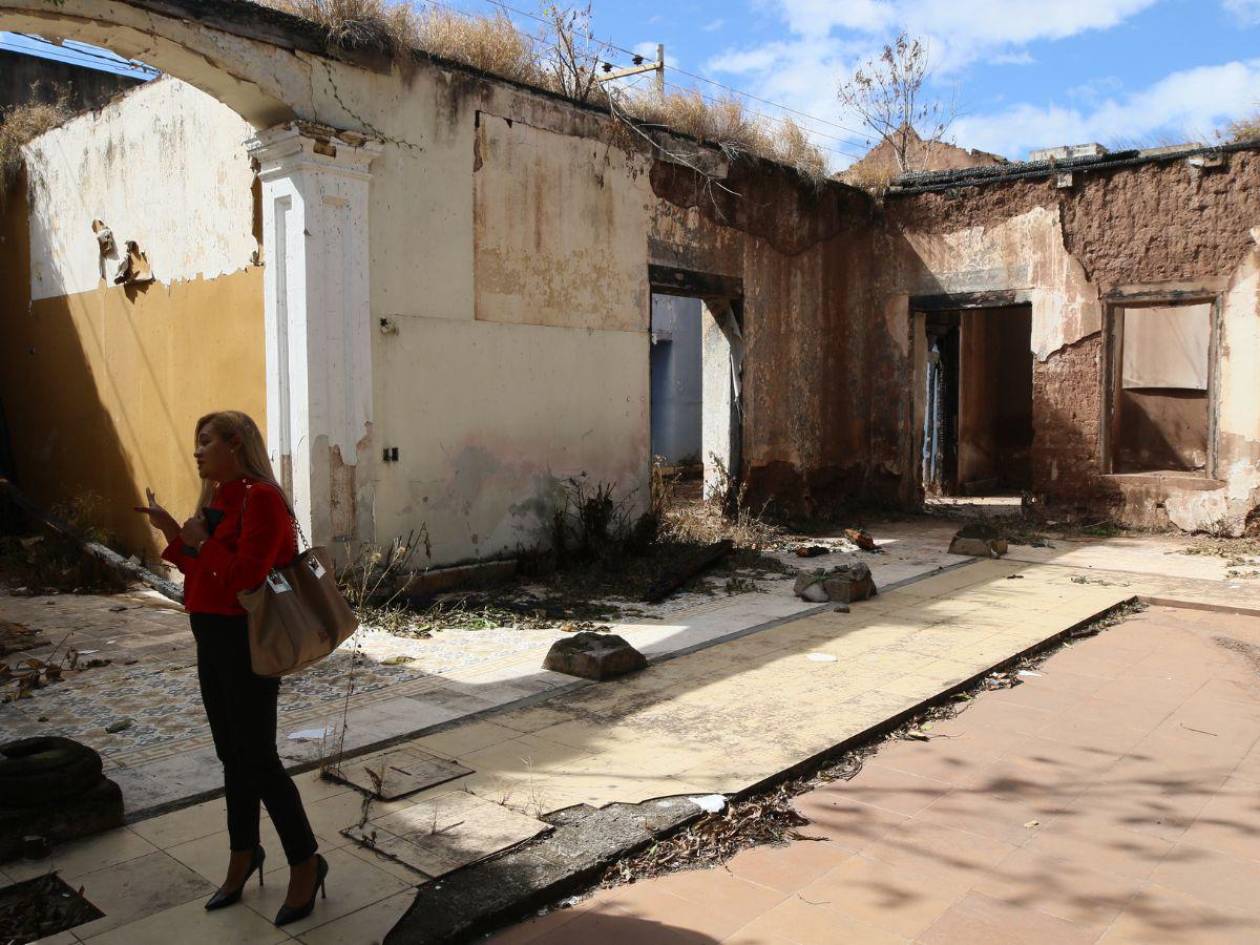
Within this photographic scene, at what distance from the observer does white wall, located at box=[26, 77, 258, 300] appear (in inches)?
301

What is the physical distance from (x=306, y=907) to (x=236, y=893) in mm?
275

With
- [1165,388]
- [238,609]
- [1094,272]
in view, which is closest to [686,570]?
[238,609]

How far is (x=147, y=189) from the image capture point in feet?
27.9

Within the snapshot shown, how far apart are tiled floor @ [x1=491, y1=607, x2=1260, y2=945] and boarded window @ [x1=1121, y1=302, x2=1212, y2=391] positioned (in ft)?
37.3

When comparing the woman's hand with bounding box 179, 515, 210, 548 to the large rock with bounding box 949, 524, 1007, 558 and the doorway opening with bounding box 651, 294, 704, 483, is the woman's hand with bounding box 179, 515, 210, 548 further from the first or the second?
the doorway opening with bounding box 651, 294, 704, 483

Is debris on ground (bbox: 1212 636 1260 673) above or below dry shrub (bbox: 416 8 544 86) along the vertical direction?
below

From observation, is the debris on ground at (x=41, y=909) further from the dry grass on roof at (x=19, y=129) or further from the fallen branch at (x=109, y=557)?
the dry grass on roof at (x=19, y=129)

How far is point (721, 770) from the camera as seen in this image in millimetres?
4234

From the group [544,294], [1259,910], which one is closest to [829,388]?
[544,294]

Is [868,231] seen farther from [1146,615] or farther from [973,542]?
[1146,615]

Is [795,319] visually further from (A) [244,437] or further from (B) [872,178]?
(A) [244,437]

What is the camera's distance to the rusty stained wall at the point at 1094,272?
1041cm

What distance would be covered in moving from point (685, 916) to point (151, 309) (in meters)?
7.43

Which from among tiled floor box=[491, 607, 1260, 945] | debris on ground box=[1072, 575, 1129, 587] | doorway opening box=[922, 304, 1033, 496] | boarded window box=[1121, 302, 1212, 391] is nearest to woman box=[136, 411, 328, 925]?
tiled floor box=[491, 607, 1260, 945]
